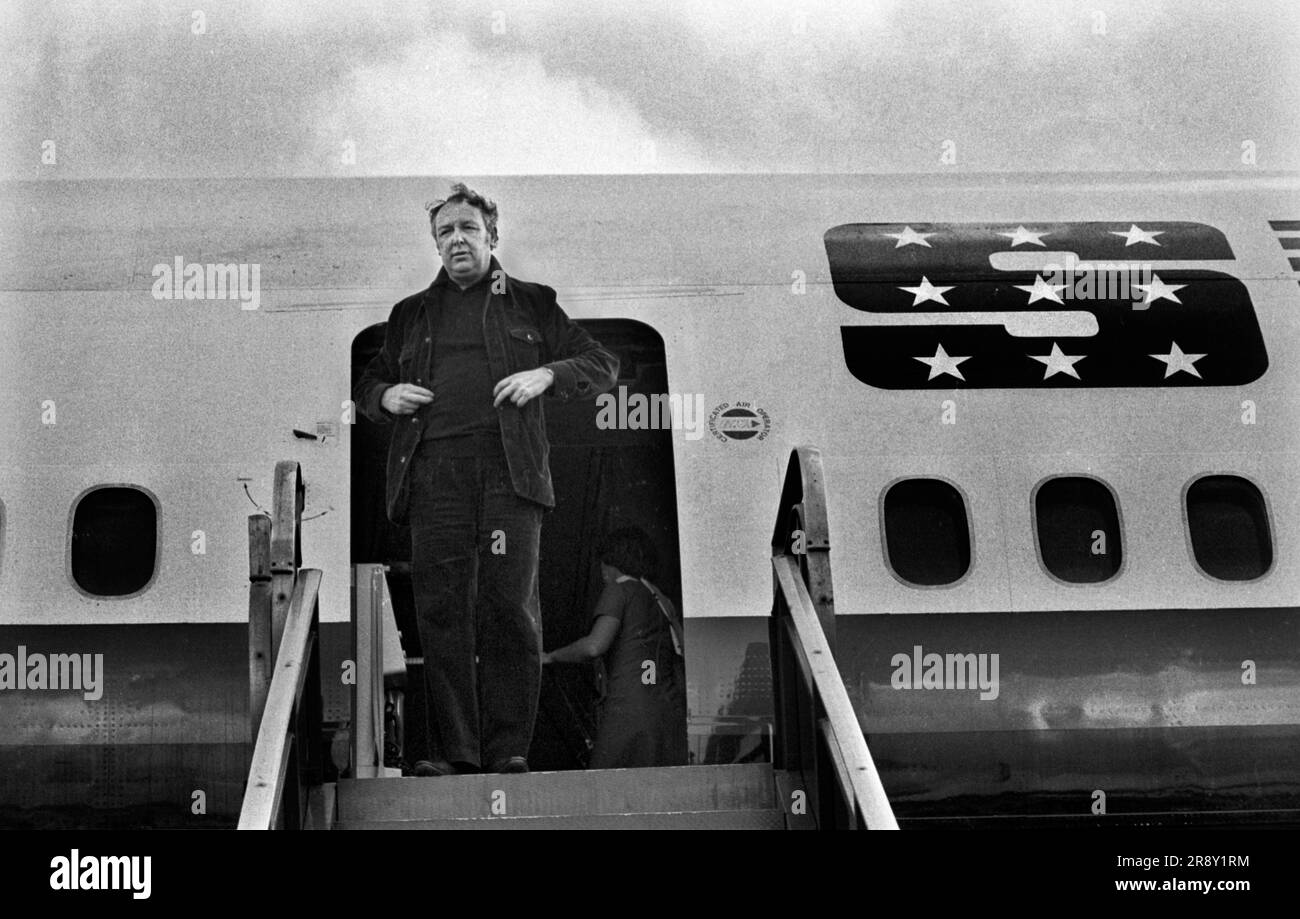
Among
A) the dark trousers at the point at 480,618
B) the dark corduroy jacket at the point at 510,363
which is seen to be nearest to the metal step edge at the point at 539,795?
the dark trousers at the point at 480,618

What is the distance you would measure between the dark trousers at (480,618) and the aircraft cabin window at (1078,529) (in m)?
2.47

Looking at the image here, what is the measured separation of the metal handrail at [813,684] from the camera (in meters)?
6.82

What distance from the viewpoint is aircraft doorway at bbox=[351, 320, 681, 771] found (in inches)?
386

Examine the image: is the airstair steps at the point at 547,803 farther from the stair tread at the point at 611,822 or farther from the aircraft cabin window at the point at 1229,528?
the aircraft cabin window at the point at 1229,528

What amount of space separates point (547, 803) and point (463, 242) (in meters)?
2.64

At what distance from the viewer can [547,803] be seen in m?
7.59

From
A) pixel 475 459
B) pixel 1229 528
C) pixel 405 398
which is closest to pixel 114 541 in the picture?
pixel 405 398

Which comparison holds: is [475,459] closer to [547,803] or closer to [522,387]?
[522,387]

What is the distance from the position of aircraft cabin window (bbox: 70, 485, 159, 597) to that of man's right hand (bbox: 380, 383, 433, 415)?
122 centimetres

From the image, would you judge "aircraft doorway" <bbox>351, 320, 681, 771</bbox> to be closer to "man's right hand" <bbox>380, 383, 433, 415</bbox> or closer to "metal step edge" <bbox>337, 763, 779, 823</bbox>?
"man's right hand" <bbox>380, 383, 433, 415</bbox>

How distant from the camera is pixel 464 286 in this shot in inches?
351

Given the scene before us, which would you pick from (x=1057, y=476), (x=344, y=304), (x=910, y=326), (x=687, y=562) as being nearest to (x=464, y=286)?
(x=344, y=304)
